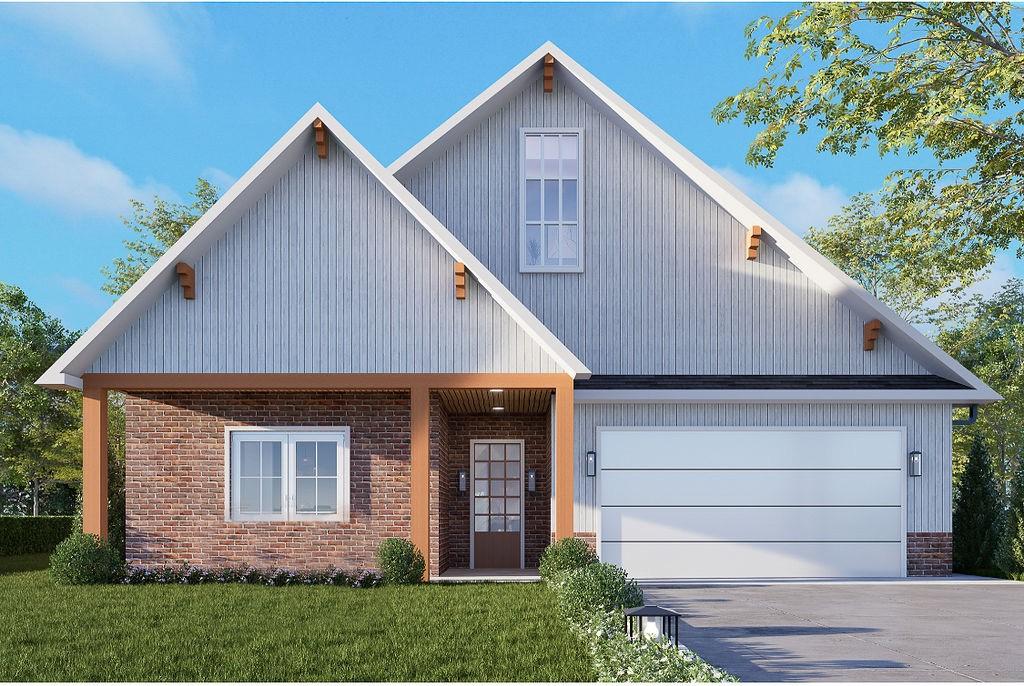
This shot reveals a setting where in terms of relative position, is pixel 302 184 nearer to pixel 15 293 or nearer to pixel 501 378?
pixel 501 378

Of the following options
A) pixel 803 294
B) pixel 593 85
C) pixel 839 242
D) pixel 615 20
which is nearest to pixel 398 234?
pixel 593 85

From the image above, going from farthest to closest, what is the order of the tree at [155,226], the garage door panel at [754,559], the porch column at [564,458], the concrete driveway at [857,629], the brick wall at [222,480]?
1. the tree at [155,226]
2. the garage door panel at [754,559]
3. the brick wall at [222,480]
4. the porch column at [564,458]
5. the concrete driveway at [857,629]

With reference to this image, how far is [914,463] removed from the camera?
17.4 metres

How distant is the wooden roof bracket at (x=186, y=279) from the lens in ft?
50.2

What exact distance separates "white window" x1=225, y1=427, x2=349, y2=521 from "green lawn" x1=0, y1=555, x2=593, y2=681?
232 cm

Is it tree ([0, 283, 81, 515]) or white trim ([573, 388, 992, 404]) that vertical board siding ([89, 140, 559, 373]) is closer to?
white trim ([573, 388, 992, 404])

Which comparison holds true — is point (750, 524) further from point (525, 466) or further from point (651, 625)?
point (651, 625)

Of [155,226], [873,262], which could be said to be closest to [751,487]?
[873,262]

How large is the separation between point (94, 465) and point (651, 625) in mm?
9371

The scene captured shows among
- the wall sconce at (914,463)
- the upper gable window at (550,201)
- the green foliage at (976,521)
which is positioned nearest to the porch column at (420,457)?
the upper gable window at (550,201)

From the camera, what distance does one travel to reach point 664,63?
36.8 meters

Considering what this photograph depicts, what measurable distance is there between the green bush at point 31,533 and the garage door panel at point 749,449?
14.4 metres

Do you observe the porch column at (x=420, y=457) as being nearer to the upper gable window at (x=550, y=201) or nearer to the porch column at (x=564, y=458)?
the porch column at (x=564, y=458)

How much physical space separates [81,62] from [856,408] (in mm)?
54184
